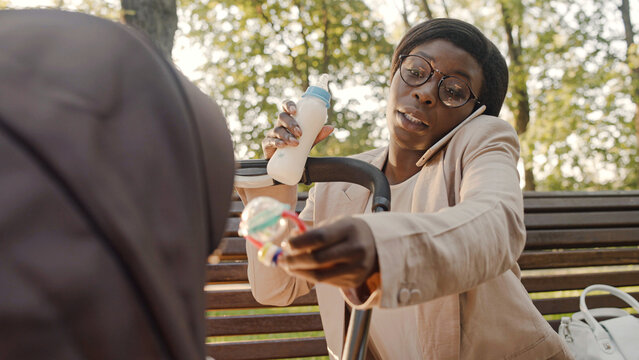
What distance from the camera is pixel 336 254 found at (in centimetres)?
84

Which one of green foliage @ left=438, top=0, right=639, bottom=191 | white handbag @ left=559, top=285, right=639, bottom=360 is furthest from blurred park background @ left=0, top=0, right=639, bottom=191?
white handbag @ left=559, top=285, right=639, bottom=360

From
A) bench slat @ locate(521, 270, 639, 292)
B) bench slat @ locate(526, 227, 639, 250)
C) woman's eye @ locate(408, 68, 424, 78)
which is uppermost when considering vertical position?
woman's eye @ locate(408, 68, 424, 78)

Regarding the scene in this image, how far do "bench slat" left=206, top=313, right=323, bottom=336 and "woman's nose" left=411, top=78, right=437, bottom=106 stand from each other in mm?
1309

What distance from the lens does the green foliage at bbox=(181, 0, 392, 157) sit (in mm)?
10531

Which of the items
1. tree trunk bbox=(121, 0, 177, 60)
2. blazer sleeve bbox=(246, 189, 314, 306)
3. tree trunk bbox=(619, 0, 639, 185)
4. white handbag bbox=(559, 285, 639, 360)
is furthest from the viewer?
tree trunk bbox=(619, 0, 639, 185)

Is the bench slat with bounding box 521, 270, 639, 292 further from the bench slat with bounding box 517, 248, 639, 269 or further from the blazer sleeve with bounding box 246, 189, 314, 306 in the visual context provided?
the blazer sleeve with bounding box 246, 189, 314, 306

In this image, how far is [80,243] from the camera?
2.06ft

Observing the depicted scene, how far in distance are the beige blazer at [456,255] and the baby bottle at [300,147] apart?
0.40m

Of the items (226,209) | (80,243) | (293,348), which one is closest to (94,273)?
(80,243)

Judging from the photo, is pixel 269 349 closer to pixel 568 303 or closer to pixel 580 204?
pixel 568 303

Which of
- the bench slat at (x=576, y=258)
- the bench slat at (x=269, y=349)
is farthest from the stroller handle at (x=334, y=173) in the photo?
the bench slat at (x=576, y=258)

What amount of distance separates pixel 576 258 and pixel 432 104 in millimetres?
1712

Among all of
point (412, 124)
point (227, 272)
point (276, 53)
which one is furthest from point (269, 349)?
point (276, 53)

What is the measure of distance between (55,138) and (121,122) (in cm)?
8
